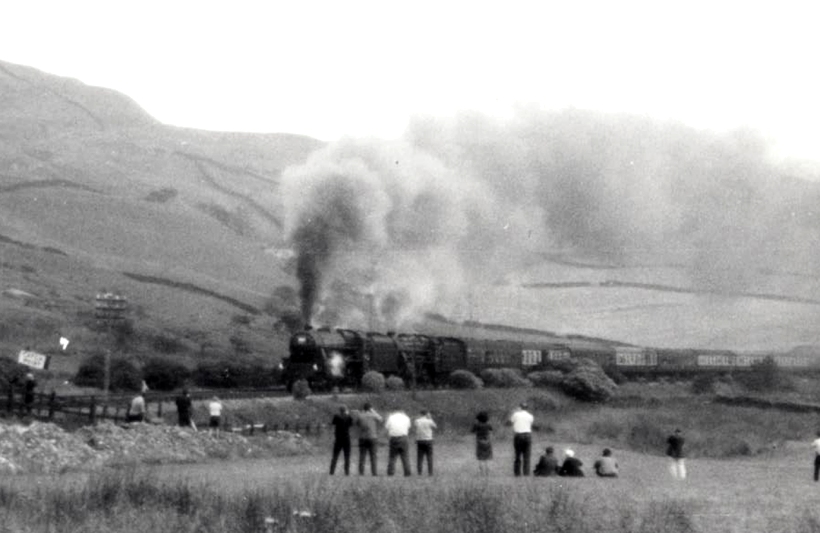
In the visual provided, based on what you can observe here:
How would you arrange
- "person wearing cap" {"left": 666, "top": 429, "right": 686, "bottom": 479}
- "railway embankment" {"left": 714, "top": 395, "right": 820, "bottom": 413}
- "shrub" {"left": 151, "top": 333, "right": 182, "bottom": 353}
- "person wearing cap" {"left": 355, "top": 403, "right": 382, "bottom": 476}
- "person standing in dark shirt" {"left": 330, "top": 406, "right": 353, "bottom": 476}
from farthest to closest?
"shrub" {"left": 151, "top": 333, "right": 182, "bottom": 353}, "railway embankment" {"left": 714, "top": 395, "right": 820, "bottom": 413}, "person wearing cap" {"left": 666, "top": 429, "right": 686, "bottom": 479}, "person wearing cap" {"left": 355, "top": 403, "right": 382, "bottom": 476}, "person standing in dark shirt" {"left": 330, "top": 406, "right": 353, "bottom": 476}

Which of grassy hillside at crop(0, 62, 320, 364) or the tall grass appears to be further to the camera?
grassy hillside at crop(0, 62, 320, 364)

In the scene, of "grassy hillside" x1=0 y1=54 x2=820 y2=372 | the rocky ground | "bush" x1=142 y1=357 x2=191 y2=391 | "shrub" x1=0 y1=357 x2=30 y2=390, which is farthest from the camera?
"grassy hillside" x1=0 y1=54 x2=820 y2=372

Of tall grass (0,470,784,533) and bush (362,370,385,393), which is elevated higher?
bush (362,370,385,393)

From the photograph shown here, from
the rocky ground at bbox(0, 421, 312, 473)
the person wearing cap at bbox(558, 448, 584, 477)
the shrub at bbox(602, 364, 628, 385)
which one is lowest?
the person wearing cap at bbox(558, 448, 584, 477)

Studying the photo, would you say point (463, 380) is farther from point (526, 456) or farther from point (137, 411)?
point (526, 456)

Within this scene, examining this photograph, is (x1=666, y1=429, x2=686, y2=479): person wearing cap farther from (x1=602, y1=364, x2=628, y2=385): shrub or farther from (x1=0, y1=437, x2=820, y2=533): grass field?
(x1=602, y1=364, x2=628, y2=385): shrub

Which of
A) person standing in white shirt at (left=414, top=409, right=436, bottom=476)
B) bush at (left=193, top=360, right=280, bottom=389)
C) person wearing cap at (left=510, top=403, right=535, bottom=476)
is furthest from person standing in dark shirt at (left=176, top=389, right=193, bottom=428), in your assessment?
bush at (left=193, top=360, right=280, bottom=389)

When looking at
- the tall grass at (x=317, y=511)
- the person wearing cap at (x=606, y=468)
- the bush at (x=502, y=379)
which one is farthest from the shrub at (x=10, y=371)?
the tall grass at (x=317, y=511)

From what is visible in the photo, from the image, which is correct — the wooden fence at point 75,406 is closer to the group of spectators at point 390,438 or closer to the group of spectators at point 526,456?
the group of spectators at point 390,438
